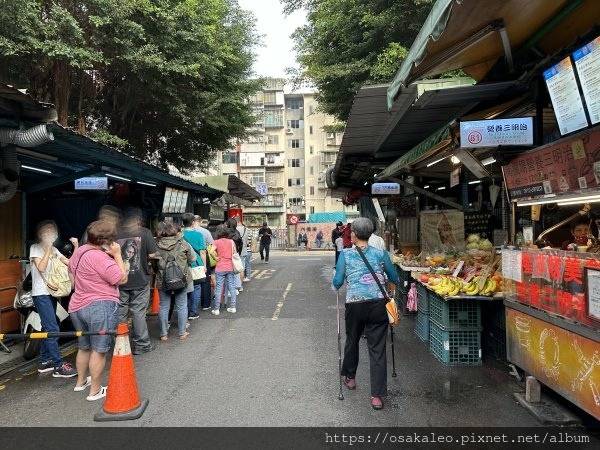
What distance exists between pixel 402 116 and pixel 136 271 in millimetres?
4428

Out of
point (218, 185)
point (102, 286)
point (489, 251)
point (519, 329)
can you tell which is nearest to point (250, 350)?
point (102, 286)

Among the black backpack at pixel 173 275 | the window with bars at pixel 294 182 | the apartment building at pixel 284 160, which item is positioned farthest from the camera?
the window with bars at pixel 294 182

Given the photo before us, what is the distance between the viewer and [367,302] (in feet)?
13.4

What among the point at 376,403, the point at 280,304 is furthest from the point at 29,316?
the point at 280,304

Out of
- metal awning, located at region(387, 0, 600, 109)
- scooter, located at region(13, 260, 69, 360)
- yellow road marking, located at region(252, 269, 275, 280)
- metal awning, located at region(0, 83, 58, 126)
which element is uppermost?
metal awning, located at region(387, 0, 600, 109)

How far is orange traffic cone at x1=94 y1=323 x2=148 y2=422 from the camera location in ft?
12.5

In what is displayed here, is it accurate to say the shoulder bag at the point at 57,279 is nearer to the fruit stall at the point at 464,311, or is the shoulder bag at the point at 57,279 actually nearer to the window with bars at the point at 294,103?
the fruit stall at the point at 464,311

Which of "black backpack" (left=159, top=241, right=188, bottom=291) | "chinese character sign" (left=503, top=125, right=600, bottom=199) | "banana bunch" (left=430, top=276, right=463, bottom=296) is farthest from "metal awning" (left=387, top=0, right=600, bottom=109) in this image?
"black backpack" (left=159, top=241, right=188, bottom=291)

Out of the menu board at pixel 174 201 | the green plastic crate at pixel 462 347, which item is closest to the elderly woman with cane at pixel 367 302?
the green plastic crate at pixel 462 347

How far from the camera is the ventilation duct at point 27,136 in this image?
4.21 m

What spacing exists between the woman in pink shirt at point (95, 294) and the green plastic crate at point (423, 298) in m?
3.93

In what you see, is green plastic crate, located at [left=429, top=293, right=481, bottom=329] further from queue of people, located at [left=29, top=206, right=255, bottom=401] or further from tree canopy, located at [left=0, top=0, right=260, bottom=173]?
tree canopy, located at [left=0, top=0, right=260, bottom=173]

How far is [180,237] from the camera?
6.66 m

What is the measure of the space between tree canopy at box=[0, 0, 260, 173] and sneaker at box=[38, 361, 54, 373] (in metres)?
6.87
